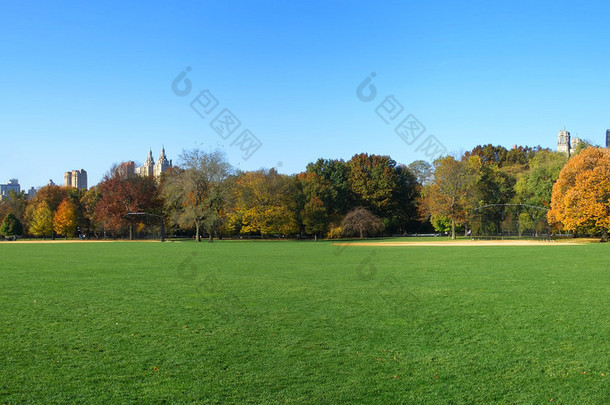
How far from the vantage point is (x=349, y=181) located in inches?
3307

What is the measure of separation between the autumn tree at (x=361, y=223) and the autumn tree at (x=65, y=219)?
152 ft

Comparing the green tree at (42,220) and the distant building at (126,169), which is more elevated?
the distant building at (126,169)

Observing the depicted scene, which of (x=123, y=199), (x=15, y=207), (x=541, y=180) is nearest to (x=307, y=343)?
(x=541, y=180)

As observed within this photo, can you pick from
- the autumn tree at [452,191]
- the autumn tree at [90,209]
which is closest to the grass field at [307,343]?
the autumn tree at [452,191]

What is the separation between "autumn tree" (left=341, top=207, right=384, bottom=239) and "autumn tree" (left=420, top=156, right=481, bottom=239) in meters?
9.16

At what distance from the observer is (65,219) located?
83750 mm

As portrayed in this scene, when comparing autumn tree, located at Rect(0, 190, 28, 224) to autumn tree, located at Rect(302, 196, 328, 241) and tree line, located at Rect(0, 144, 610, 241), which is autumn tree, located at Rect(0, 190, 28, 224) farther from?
autumn tree, located at Rect(302, 196, 328, 241)

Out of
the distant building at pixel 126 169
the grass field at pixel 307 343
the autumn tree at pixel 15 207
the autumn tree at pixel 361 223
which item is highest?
the distant building at pixel 126 169

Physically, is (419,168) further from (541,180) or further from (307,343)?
(307,343)

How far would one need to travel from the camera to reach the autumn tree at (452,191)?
67.4m

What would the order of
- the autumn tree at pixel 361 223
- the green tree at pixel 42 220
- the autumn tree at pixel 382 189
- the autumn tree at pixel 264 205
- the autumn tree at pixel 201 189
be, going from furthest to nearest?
the green tree at pixel 42 220, the autumn tree at pixel 382 189, the autumn tree at pixel 361 223, the autumn tree at pixel 264 205, the autumn tree at pixel 201 189

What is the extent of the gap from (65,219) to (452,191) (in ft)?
205

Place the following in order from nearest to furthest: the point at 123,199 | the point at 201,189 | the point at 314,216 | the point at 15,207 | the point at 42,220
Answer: the point at 201,189
the point at 314,216
the point at 123,199
the point at 42,220
the point at 15,207

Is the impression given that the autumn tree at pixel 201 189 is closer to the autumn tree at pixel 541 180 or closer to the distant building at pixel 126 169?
the distant building at pixel 126 169
